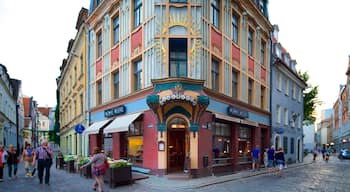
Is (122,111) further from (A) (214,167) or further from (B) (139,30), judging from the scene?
(A) (214,167)

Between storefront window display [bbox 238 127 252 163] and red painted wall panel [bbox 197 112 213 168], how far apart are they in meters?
5.04

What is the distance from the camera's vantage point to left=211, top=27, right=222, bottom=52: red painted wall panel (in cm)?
1955

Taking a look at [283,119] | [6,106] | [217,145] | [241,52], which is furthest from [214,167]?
[6,106]

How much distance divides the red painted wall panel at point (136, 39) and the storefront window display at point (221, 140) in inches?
234

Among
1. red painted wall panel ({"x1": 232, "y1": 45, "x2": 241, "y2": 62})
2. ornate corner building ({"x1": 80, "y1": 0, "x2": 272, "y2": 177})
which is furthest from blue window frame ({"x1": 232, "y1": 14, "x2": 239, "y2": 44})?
red painted wall panel ({"x1": 232, "y1": 45, "x2": 241, "y2": 62})

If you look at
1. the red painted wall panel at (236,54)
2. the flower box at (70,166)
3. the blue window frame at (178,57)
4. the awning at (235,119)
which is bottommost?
the flower box at (70,166)

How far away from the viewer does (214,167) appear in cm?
1984

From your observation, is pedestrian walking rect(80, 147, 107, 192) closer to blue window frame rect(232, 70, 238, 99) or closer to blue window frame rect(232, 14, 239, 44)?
blue window frame rect(232, 70, 238, 99)

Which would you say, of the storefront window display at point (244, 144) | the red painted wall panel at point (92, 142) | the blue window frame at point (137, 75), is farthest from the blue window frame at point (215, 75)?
the red painted wall panel at point (92, 142)

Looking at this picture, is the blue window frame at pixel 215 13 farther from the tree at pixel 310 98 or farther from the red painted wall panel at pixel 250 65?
the tree at pixel 310 98

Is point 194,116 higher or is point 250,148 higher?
point 194,116

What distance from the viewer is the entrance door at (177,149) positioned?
61.4 ft

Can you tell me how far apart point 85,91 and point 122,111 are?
9.18 meters

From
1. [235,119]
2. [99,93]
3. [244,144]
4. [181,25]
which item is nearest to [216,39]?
[181,25]
